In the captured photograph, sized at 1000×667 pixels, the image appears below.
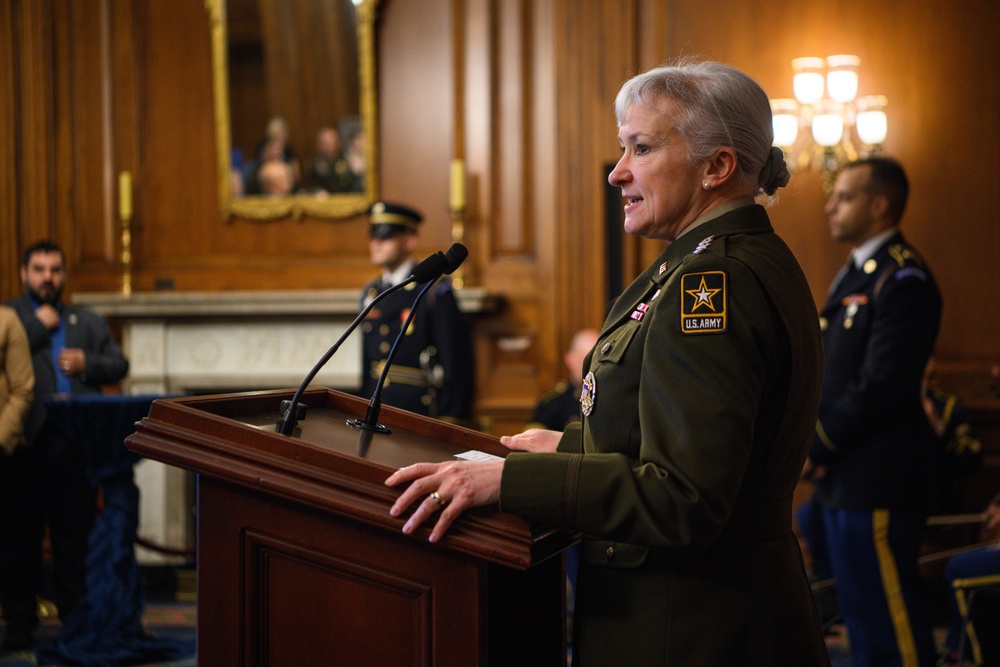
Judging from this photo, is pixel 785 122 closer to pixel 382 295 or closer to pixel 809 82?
pixel 809 82

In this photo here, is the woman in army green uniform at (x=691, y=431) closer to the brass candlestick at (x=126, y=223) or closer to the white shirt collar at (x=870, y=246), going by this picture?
the white shirt collar at (x=870, y=246)

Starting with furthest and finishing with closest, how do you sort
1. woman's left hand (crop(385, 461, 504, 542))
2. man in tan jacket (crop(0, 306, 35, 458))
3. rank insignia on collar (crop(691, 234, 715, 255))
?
man in tan jacket (crop(0, 306, 35, 458)) → rank insignia on collar (crop(691, 234, 715, 255)) → woman's left hand (crop(385, 461, 504, 542))

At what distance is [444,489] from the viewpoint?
4.04ft

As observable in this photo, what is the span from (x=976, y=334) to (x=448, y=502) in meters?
4.51

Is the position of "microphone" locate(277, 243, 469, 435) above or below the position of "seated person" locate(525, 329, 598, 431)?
above

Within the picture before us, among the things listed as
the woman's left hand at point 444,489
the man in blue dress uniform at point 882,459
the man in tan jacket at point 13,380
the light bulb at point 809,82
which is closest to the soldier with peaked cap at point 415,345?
the man in tan jacket at point 13,380

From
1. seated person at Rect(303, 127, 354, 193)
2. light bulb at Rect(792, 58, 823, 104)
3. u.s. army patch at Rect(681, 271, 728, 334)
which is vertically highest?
light bulb at Rect(792, 58, 823, 104)

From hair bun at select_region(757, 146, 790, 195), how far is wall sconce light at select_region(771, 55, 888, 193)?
355 cm

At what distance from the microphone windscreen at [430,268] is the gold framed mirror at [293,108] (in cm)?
434

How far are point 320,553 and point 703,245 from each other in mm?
606

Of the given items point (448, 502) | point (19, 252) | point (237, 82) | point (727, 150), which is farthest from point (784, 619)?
point (19, 252)

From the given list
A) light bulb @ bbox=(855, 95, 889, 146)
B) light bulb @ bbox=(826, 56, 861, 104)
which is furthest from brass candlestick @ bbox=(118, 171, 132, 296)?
light bulb @ bbox=(855, 95, 889, 146)

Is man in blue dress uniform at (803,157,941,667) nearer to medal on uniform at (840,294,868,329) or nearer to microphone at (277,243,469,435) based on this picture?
medal on uniform at (840,294,868,329)

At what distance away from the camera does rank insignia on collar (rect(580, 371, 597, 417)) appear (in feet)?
4.60
